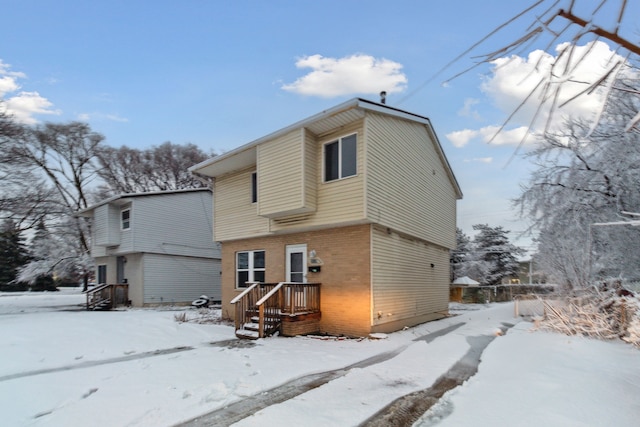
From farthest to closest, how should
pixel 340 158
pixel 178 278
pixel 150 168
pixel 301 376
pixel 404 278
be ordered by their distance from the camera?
1. pixel 150 168
2. pixel 178 278
3. pixel 404 278
4. pixel 340 158
5. pixel 301 376

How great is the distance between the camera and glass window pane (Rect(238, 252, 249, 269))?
1377 centimetres

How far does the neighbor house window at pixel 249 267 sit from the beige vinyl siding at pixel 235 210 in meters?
0.72

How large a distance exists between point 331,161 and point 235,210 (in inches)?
187

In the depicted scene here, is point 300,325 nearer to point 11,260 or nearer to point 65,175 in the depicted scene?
point 65,175

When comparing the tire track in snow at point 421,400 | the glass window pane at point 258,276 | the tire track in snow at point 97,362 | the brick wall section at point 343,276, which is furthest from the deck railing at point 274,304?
the tire track in snow at point 421,400

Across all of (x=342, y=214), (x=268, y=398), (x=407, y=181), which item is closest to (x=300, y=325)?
(x=342, y=214)

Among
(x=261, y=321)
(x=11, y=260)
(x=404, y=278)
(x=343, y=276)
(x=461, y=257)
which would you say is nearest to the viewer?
(x=261, y=321)

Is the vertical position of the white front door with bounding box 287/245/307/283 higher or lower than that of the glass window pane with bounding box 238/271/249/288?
higher

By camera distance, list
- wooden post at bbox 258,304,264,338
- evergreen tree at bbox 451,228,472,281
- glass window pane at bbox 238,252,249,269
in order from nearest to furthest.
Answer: wooden post at bbox 258,304,264,338
glass window pane at bbox 238,252,249,269
evergreen tree at bbox 451,228,472,281

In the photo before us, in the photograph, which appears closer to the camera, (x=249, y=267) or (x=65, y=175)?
(x=249, y=267)

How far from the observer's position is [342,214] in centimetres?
1037

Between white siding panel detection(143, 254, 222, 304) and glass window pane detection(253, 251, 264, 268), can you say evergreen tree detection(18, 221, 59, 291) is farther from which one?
glass window pane detection(253, 251, 264, 268)

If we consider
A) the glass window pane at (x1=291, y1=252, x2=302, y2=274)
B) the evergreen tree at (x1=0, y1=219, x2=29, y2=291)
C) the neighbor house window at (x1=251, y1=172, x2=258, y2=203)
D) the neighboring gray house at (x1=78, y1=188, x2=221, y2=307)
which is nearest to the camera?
the glass window pane at (x1=291, y1=252, x2=302, y2=274)

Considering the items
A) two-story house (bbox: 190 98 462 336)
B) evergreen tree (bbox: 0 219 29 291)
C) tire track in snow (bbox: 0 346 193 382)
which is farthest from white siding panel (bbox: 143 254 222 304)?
evergreen tree (bbox: 0 219 29 291)
